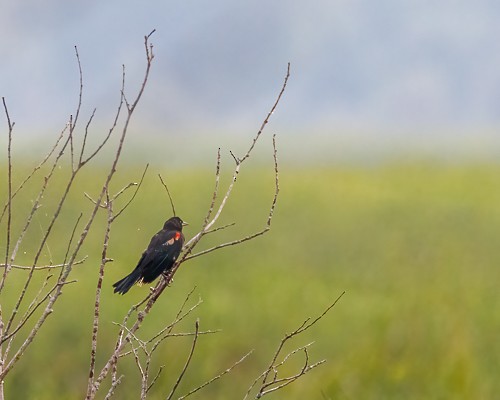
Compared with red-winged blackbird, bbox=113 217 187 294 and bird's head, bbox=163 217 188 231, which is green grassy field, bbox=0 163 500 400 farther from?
red-winged blackbird, bbox=113 217 187 294

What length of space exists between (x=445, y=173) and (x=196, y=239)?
17.3 m

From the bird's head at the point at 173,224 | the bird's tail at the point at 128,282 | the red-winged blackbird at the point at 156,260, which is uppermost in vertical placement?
the bird's head at the point at 173,224

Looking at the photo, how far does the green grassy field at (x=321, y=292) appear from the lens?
1155 centimetres

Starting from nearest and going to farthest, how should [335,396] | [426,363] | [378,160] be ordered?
[335,396], [426,363], [378,160]

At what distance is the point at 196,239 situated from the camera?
337cm

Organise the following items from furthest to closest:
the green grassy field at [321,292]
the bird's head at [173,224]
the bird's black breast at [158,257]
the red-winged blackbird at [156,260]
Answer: the green grassy field at [321,292] < the bird's head at [173,224] < the bird's black breast at [158,257] < the red-winged blackbird at [156,260]

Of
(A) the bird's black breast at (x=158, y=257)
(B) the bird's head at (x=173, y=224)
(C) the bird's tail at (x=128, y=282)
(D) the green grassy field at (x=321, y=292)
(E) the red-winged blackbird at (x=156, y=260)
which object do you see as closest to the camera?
(C) the bird's tail at (x=128, y=282)

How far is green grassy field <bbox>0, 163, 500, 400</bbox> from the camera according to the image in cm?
1155

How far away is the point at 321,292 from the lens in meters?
13.7

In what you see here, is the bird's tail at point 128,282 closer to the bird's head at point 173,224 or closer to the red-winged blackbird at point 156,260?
the red-winged blackbird at point 156,260

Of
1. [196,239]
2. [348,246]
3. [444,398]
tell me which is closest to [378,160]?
[348,246]

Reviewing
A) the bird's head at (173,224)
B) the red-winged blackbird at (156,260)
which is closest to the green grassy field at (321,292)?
the bird's head at (173,224)

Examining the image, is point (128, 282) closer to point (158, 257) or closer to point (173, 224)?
point (158, 257)

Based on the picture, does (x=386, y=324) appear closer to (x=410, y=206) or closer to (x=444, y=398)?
(x=444, y=398)
